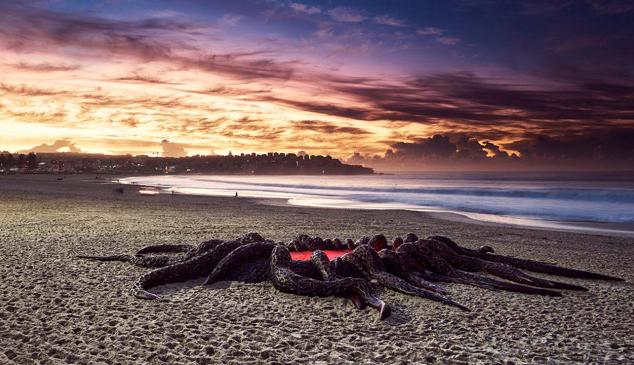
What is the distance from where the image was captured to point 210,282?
7.30m

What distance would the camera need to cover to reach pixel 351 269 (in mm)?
7184

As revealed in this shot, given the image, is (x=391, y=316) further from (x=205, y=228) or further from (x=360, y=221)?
(x=360, y=221)

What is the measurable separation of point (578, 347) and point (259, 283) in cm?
450

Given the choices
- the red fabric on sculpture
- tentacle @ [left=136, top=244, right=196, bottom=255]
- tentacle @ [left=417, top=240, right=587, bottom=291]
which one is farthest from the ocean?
tentacle @ [left=136, top=244, right=196, bottom=255]

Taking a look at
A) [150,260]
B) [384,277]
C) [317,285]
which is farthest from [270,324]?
[150,260]

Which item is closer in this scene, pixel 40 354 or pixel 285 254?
pixel 40 354

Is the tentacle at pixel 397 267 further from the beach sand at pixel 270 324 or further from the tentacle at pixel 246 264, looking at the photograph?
the tentacle at pixel 246 264

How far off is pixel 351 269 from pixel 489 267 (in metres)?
2.72

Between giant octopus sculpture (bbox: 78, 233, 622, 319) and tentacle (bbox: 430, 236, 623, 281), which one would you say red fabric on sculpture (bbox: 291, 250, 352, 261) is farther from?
tentacle (bbox: 430, 236, 623, 281)

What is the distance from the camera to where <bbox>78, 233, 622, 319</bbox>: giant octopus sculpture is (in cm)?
663

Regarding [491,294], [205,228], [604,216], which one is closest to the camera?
[491,294]

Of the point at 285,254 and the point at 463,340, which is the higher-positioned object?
the point at 285,254

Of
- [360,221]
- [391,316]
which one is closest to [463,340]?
[391,316]

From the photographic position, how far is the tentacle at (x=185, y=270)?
23.0ft
